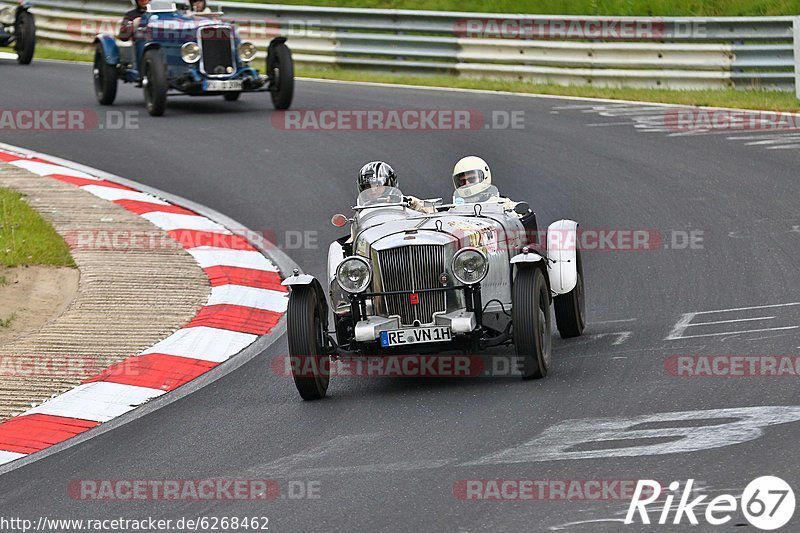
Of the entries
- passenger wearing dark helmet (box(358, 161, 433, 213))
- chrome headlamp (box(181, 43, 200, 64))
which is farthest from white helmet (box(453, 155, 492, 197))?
chrome headlamp (box(181, 43, 200, 64))

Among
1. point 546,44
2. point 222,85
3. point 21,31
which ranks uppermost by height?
point 21,31

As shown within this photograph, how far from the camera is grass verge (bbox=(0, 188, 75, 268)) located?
36.5 feet

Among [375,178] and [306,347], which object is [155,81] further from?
[306,347]

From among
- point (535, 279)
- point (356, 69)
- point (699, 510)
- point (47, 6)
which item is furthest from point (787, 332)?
point (47, 6)

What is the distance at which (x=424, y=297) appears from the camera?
811 centimetres

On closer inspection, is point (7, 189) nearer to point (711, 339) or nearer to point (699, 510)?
point (711, 339)

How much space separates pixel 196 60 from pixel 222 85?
18.8 inches

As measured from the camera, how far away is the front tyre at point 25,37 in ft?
74.4

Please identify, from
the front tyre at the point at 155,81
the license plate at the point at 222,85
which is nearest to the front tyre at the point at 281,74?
the license plate at the point at 222,85

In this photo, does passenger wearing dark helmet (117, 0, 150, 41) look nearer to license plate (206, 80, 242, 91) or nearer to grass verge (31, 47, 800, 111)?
license plate (206, 80, 242, 91)

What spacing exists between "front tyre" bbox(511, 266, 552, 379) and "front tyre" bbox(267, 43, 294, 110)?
1005 centimetres

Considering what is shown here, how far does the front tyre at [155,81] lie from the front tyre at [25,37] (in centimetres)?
559

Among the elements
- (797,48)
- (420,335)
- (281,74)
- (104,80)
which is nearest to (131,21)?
(104,80)

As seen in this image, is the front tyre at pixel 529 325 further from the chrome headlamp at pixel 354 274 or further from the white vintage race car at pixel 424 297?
the chrome headlamp at pixel 354 274
